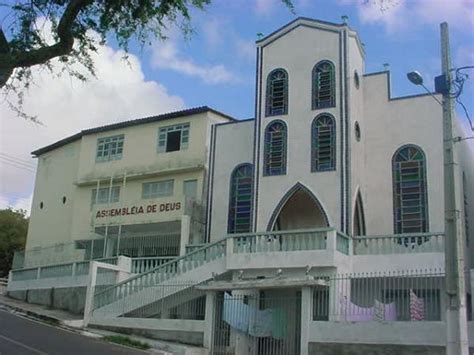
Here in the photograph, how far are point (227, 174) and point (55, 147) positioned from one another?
12.8 meters

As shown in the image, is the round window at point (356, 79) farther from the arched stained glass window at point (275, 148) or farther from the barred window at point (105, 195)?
the barred window at point (105, 195)

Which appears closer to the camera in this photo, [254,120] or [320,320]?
[320,320]

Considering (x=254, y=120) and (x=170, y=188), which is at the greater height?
(x=254, y=120)

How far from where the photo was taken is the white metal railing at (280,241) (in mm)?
19406

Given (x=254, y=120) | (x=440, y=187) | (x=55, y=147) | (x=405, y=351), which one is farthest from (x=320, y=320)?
(x=55, y=147)

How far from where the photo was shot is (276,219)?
2348 cm

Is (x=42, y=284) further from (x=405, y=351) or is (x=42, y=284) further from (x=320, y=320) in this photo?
(x=405, y=351)

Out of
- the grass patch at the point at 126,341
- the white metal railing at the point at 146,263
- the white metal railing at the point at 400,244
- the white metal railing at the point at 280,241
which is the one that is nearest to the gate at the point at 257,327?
the grass patch at the point at 126,341

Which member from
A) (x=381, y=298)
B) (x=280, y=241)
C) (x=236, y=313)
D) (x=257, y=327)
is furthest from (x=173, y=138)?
(x=381, y=298)

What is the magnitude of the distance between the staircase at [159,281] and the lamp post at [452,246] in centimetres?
988

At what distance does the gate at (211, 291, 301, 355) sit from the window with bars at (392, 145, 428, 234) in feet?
21.5

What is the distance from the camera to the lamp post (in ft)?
35.4

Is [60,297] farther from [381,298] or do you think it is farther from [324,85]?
[381,298]

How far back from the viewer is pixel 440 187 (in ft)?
72.8
